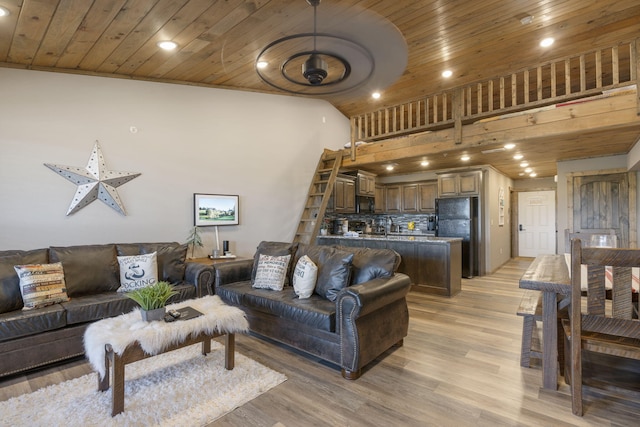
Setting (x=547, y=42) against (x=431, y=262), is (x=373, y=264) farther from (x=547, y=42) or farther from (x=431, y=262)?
(x=547, y=42)

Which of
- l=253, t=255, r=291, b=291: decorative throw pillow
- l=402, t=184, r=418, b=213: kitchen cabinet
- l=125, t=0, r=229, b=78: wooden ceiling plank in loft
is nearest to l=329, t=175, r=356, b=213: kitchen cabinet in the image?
l=402, t=184, r=418, b=213: kitchen cabinet

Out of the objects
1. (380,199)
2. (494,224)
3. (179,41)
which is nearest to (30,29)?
(179,41)

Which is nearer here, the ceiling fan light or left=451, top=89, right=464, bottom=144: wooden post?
the ceiling fan light

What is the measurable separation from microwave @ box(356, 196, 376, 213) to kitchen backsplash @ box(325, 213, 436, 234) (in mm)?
454

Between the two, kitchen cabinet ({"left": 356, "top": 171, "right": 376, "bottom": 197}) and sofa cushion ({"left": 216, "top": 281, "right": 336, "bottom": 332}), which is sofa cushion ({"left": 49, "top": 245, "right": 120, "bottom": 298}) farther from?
kitchen cabinet ({"left": 356, "top": 171, "right": 376, "bottom": 197})

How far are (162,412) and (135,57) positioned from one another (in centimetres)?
341

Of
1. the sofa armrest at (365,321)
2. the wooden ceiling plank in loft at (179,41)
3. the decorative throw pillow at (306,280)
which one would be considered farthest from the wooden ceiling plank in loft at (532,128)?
the wooden ceiling plank in loft at (179,41)

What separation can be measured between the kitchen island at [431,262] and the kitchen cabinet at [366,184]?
1670 mm

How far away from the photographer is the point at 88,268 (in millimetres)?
3178

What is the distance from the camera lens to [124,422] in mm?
1837

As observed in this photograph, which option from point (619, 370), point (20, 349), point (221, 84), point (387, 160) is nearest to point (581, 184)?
point (387, 160)

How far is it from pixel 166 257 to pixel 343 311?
7.79 ft

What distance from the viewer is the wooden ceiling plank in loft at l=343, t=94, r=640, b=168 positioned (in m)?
3.55

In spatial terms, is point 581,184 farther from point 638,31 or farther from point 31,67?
point 31,67
